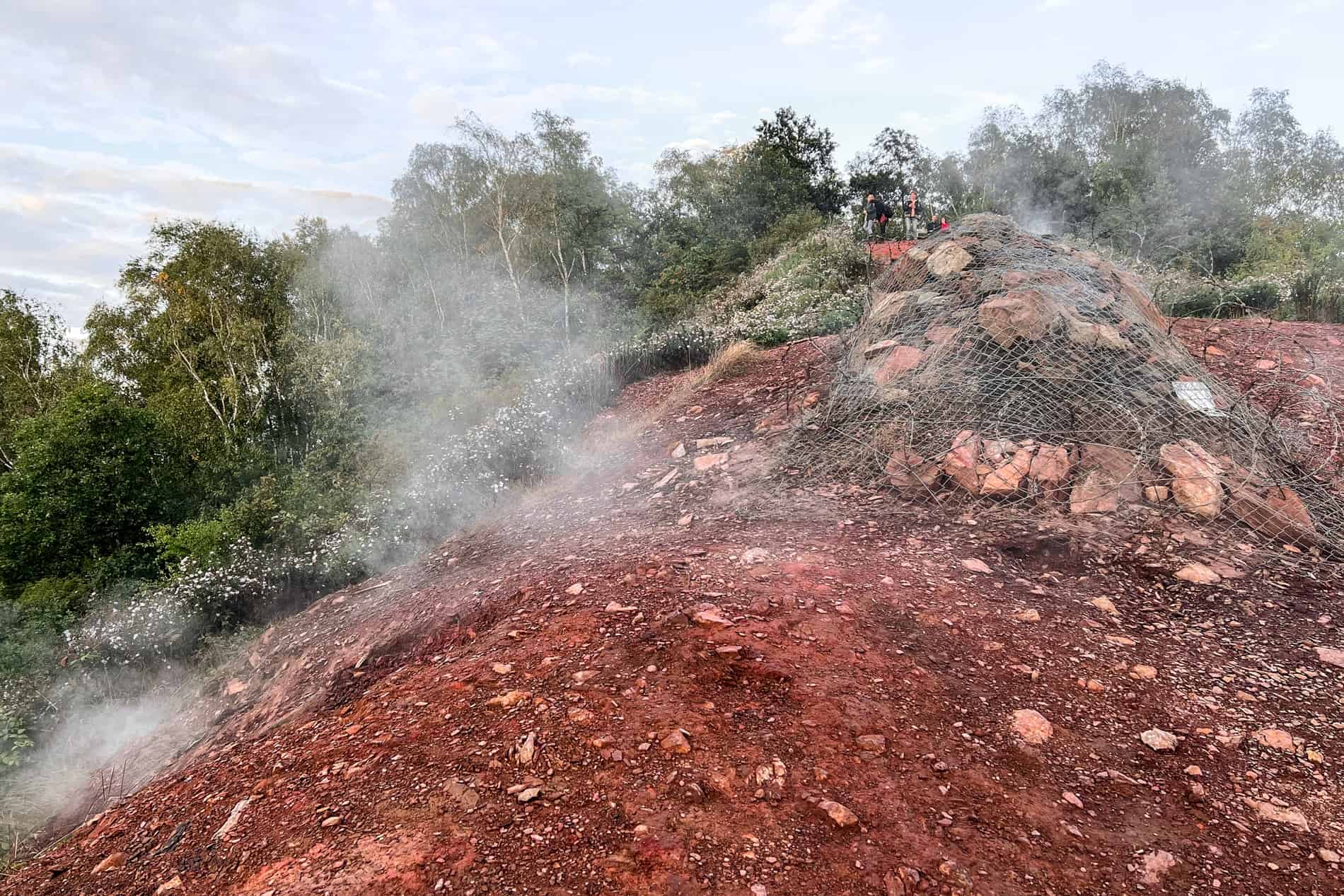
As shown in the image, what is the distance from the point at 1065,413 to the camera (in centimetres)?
416

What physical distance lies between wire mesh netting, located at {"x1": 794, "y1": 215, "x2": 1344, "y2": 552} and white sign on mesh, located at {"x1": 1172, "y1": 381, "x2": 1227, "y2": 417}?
0.5 inches

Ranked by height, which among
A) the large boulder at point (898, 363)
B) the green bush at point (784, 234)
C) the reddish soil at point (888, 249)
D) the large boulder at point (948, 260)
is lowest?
the large boulder at point (898, 363)

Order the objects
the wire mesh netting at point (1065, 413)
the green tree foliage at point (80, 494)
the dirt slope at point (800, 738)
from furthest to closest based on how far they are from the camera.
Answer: the green tree foliage at point (80, 494) → the wire mesh netting at point (1065, 413) → the dirt slope at point (800, 738)

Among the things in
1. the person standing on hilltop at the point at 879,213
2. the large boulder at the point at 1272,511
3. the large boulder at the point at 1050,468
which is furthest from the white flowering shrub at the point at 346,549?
the person standing on hilltop at the point at 879,213

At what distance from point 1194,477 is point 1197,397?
0.91m

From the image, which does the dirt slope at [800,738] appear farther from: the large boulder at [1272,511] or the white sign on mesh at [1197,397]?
the white sign on mesh at [1197,397]

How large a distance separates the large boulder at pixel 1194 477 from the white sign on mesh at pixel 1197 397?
357 mm

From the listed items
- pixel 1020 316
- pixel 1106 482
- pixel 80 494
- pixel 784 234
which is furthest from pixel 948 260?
pixel 80 494

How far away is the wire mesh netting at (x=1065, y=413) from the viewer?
373cm

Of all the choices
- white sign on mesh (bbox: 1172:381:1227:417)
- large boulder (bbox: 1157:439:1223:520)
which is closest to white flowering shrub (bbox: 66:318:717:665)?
large boulder (bbox: 1157:439:1223:520)

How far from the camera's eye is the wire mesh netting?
373cm

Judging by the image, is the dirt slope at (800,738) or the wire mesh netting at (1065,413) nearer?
the dirt slope at (800,738)

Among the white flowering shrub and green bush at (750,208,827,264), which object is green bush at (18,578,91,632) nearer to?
the white flowering shrub

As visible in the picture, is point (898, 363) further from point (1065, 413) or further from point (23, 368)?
point (23, 368)
